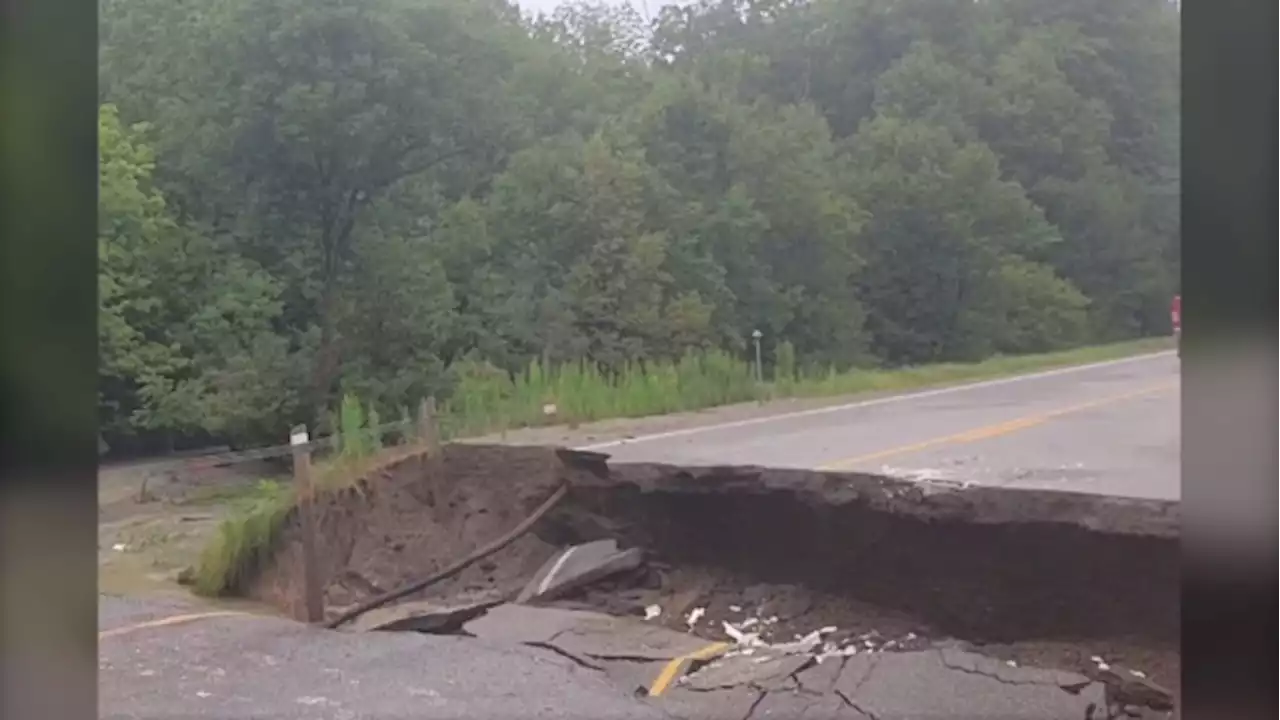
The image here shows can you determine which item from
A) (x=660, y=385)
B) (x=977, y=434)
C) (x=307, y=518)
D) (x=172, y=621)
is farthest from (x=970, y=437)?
(x=172, y=621)

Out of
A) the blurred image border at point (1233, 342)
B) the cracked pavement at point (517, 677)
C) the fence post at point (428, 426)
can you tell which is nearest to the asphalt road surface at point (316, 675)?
the cracked pavement at point (517, 677)

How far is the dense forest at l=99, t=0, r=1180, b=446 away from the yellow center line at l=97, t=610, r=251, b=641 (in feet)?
0.71

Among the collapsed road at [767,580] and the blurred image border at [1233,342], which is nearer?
the blurred image border at [1233,342]

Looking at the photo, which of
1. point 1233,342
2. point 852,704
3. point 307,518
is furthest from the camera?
point 307,518

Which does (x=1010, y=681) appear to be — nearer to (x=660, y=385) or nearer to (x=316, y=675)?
(x=660, y=385)

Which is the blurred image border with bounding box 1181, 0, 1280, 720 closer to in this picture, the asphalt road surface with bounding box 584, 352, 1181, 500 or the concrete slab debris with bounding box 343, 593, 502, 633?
the asphalt road surface with bounding box 584, 352, 1181, 500

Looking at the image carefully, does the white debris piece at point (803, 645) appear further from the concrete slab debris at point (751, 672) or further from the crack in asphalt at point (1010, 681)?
the crack in asphalt at point (1010, 681)

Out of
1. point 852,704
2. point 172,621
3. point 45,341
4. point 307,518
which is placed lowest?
point 852,704

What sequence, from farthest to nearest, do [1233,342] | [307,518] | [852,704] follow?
[307,518]
[852,704]
[1233,342]

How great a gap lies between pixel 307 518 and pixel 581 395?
15.2 inches

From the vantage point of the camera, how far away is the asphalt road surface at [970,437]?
144 cm

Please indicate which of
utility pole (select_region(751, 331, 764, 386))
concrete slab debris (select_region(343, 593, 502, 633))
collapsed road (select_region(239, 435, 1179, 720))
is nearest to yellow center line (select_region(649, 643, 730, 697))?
collapsed road (select_region(239, 435, 1179, 720))

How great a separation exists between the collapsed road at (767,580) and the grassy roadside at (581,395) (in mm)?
43

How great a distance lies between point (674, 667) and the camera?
147cm
